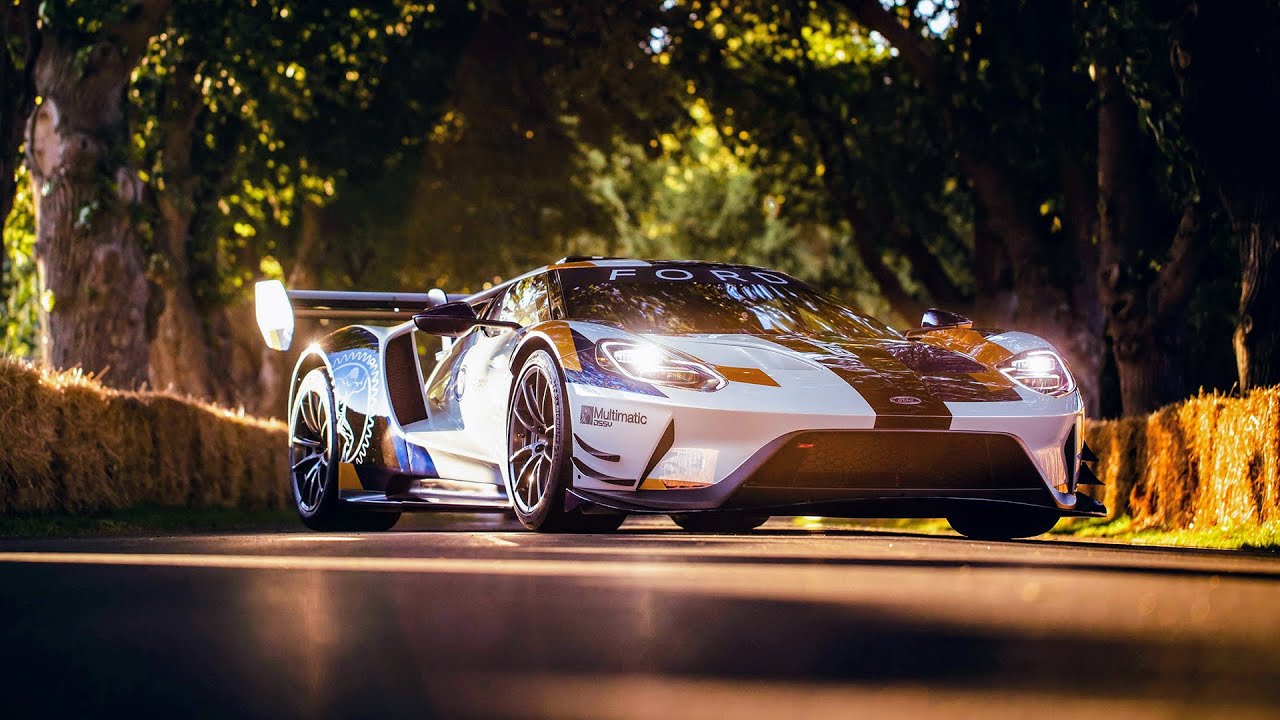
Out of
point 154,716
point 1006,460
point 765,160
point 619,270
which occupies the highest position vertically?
point 765,160

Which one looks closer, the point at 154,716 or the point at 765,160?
the point at 154,716

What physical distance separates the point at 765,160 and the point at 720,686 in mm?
28717

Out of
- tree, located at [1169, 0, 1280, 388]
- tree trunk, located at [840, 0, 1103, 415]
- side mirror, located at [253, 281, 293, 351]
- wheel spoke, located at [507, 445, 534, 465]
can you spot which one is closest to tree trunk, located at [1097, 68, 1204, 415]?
tree trunk, located at [840, 0, 1103, 415]

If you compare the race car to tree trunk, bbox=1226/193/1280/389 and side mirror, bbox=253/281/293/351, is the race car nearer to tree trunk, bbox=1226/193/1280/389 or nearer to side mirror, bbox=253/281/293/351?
side mirror, bbox=253/281/293/351

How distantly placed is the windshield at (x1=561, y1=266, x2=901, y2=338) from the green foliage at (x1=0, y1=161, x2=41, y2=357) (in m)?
19.6

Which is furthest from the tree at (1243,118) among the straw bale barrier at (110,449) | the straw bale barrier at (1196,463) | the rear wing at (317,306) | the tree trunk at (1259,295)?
the straw bale barrier at (110,449)

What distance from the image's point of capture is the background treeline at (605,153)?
1639 cm

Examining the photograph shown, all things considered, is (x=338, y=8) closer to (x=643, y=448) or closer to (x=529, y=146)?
(x=529, y=146)

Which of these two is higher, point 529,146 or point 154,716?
point 529,146

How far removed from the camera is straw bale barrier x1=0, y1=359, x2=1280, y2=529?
10.9 meters

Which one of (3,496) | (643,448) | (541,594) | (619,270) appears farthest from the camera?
(3,496)

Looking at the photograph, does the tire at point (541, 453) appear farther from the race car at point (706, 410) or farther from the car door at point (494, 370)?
the car door at point (494, 370)

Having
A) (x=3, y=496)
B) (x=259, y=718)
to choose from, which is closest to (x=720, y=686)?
(x=259, y=718)

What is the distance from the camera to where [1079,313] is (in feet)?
74.0
